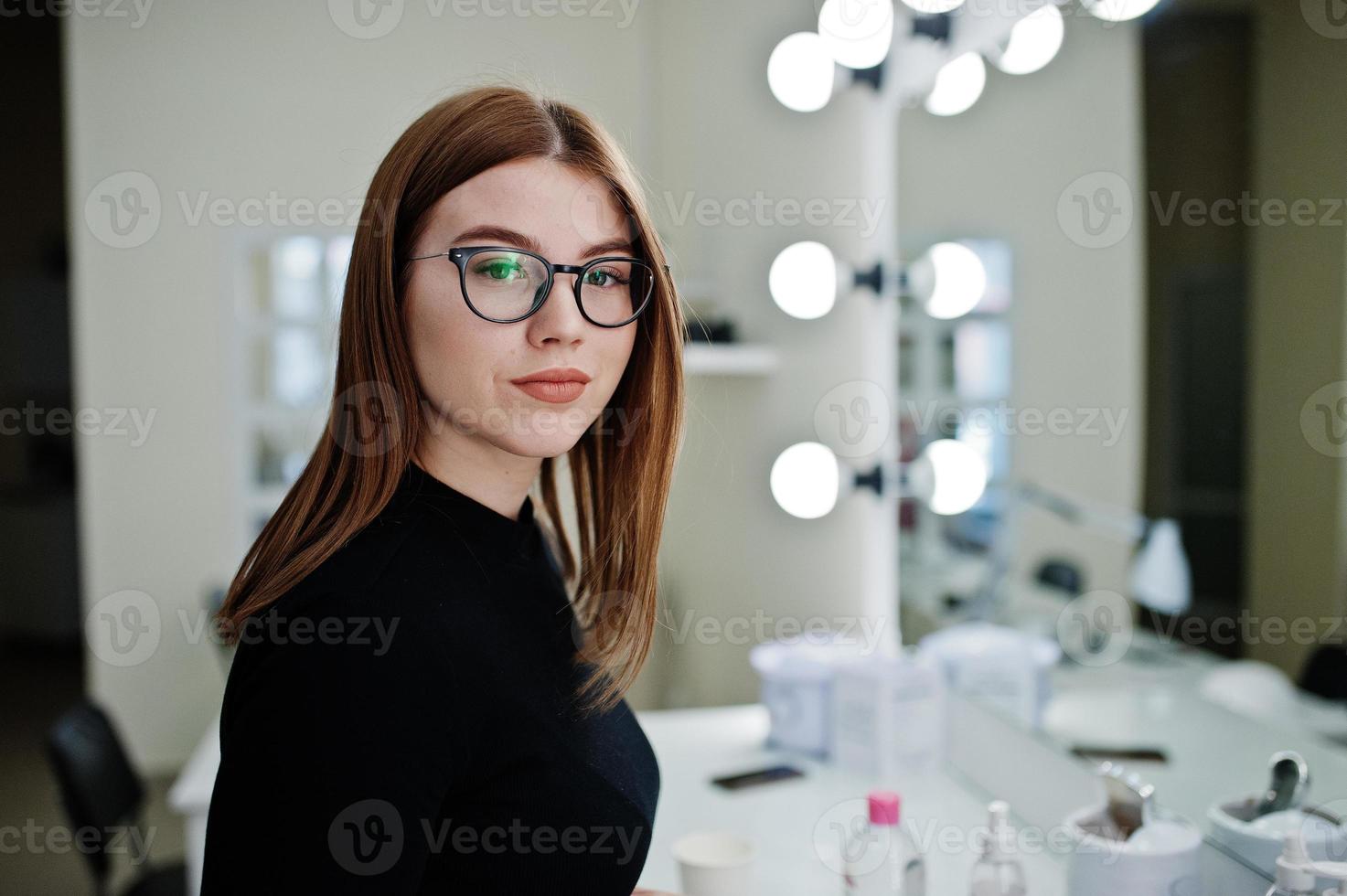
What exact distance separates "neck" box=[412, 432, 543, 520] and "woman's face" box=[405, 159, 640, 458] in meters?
0.02

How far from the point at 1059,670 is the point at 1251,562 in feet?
1.17

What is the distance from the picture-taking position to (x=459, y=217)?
2.21ft

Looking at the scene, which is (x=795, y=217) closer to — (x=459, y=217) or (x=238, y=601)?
(x=459, y=217)

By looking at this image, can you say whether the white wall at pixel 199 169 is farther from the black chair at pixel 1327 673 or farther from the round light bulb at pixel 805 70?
the black chair at pixel 1327 673

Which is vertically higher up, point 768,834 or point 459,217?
point 459,217

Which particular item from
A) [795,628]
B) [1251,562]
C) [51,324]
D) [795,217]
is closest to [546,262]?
[1251,562]

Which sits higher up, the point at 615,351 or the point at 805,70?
the point at 805,70

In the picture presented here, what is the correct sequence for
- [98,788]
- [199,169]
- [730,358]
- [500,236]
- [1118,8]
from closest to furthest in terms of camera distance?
[500,236] < [1118,8] < [98,788] < [730,358] < [199,169]

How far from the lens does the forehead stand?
67cm

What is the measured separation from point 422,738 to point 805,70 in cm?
122
